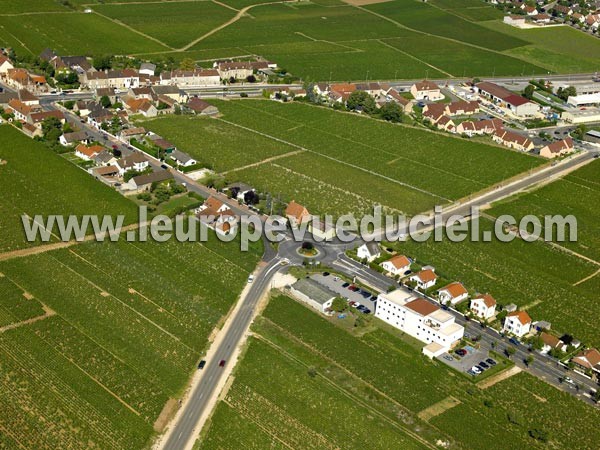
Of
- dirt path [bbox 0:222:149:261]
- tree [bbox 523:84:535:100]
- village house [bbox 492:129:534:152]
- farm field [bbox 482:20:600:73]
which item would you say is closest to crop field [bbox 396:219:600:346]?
village house [bbox 492:129:534:152]

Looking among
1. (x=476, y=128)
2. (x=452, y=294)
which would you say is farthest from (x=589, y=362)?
(x=476, y=128)

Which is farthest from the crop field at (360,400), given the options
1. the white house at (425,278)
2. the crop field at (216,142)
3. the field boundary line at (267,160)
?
the crop field at (216,142)

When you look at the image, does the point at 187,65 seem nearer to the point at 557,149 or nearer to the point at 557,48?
the point at 557,149

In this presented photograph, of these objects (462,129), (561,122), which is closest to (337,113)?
(462,129)

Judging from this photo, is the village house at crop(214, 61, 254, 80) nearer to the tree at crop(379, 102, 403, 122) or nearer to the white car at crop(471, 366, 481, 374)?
the tree at crop(379, 102, 403, 122)

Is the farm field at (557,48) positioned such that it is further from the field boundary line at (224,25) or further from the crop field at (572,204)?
the crop field at (572,204)

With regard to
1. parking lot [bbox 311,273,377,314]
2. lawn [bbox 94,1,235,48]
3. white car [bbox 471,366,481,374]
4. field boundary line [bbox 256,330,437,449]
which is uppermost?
field boundary line [bbox 256,330,437,449]
